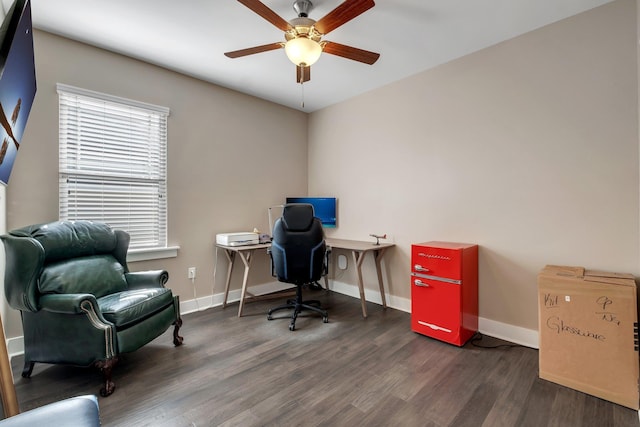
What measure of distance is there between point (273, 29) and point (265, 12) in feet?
2.22

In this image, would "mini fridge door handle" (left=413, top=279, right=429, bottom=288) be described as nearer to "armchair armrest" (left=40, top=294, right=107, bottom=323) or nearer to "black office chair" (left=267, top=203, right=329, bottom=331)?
"black office chair" (left=267, top=203, right=329, bottom=331)

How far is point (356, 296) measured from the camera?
3746 millimetres

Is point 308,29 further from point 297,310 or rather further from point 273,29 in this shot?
point 297,310

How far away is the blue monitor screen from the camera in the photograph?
395 centimetres

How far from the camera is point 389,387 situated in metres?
1.86

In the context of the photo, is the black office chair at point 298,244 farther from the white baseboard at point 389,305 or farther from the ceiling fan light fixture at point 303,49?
the ceiling fan light fixture at point 303,49

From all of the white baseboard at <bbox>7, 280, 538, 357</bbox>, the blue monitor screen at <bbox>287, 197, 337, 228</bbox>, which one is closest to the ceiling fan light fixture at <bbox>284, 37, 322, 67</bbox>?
the blue monitor screen at <bbox>287, 197, 337, 228</bbox>

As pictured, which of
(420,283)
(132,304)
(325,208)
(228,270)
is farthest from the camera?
(325,208)

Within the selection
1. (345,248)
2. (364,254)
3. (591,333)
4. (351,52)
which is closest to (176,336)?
(345,248)

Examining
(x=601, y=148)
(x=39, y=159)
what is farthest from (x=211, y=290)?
(x=601, y=148)

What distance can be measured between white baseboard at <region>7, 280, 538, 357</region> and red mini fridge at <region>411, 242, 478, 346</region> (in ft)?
0.55

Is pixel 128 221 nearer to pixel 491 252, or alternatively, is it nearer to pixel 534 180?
pixel 491 252

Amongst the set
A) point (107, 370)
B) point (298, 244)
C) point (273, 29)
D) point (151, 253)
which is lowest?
point (107, 370)

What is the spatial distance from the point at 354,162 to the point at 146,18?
99.7 inches
